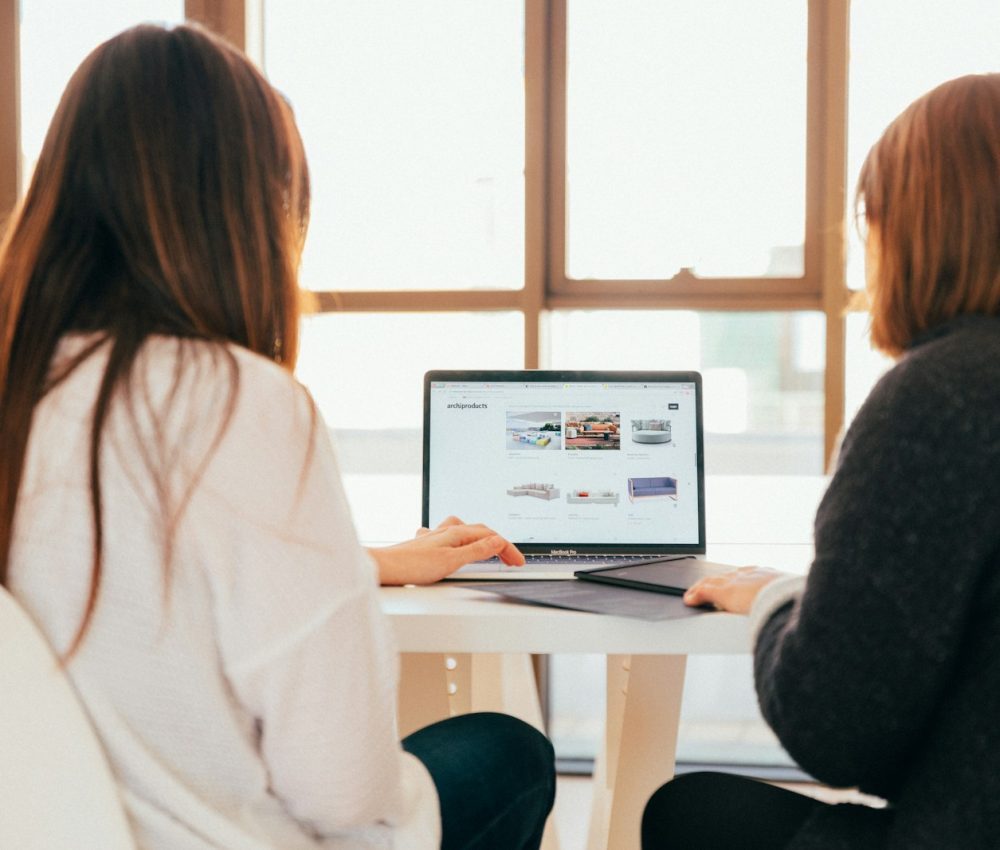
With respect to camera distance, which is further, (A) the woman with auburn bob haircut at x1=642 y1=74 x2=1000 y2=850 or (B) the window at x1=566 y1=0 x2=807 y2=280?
(B) the window at x1=566 y1=0 x2=807 y2=280

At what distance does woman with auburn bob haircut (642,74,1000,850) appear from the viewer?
30.5 inches

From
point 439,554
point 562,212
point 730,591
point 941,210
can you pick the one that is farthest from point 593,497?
point 562,212

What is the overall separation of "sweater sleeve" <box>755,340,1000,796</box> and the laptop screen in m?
→ 0.75

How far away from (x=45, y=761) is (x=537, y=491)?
0.97 m

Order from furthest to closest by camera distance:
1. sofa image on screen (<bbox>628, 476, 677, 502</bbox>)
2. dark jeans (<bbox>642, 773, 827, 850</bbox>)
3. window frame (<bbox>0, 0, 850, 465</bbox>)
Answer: window frame (<bbox>0, 0, 850, 465</bbox>) < sofa image on screen (<bbox>628, 476, 677, 502</bbox>) < dark jeans (<bbox>642, 773, 827, 850</bbox>)

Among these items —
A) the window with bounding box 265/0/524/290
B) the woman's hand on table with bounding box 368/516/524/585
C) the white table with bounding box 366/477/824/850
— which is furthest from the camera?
the window with bounding box 265/0/524/290

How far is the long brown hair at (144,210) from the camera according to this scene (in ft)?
2.69

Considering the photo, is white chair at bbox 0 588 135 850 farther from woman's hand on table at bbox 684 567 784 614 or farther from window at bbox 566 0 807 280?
window at bbox 566 0 807 280

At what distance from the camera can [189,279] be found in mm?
832

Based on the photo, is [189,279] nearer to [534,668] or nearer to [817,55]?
[534,668]

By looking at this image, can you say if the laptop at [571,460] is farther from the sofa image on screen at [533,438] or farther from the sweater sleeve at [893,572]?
the sweater sleeve at [893,572]

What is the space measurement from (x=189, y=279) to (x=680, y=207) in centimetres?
189

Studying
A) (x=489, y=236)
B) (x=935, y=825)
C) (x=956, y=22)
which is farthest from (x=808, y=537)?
(x=935, y=825)

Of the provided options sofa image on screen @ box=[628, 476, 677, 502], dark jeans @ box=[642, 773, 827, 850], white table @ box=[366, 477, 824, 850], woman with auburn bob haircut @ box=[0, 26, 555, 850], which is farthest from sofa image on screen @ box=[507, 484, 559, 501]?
woman with auburn bob haircut @ box=[0, 26, 555, 850]
